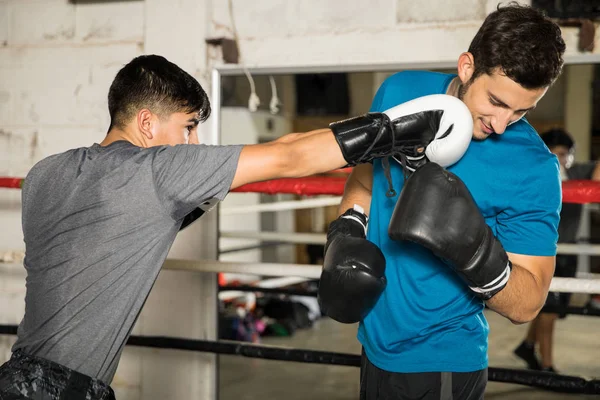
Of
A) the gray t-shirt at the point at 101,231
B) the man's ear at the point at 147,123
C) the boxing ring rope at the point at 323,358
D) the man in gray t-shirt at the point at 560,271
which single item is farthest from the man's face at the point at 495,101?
the man in gray t-shirt at the point at 560,271

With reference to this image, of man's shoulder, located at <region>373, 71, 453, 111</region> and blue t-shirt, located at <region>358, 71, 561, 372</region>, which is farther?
man's shoulder, located at <region>373, 71, 453, 111</region>

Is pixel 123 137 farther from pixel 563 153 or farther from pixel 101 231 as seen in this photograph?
pixel 563 153

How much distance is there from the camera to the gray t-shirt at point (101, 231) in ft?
3.96

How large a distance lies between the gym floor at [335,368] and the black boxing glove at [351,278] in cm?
181

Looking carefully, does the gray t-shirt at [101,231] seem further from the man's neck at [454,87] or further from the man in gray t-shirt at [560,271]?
the man in gray t-shirt at [560,271]

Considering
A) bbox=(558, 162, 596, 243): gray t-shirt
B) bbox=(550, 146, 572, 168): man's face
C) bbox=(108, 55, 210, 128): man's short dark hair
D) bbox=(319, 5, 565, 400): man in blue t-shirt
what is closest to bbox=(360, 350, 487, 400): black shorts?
bbox=(319, 5, 565, 400): man in blue t-shirt

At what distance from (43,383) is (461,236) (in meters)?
0.81

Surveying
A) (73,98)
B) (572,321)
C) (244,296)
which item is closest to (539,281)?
(73,98)

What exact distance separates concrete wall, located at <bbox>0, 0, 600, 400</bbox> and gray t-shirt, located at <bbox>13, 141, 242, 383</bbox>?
1352mm

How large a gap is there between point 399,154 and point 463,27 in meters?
1.20

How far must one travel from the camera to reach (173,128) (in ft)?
4.56

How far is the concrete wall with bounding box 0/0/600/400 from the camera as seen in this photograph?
241cm

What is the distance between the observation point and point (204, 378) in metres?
2.70

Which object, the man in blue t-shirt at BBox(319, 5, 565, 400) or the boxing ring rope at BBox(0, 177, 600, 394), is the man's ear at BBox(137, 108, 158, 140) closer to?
the man in blue t-shirt at BBox(319, 5, 565, 400)
